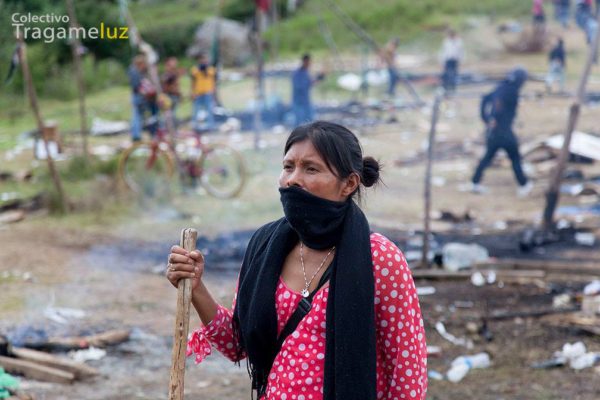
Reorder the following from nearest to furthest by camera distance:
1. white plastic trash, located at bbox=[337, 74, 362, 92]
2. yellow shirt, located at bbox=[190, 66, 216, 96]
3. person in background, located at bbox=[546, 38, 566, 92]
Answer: yellow shirt, located at bbox=[190, 66, 216, 96], person in background, located at bbox=[546, 38, 566, 92], white plastic trash, located at bbox=[337, 74, 362, 92]

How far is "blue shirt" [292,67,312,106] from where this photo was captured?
16.5 metres

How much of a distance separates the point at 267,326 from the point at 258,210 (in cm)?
858

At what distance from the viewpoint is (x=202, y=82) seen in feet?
57.0

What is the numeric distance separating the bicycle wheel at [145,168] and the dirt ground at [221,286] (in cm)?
35

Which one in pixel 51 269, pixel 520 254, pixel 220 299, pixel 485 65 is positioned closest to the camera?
pixel 220 299

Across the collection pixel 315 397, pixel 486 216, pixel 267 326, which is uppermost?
pixel 267 326

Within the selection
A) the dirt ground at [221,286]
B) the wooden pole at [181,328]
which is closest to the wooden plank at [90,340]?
the dirt ground at [221,286]

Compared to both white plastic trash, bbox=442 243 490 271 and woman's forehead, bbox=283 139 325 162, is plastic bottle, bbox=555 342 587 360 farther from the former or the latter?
woman's forehead, bbox=283 139 325 162

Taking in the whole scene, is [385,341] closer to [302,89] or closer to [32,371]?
[32,371]

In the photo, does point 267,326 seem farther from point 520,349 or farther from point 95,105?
point 95,105

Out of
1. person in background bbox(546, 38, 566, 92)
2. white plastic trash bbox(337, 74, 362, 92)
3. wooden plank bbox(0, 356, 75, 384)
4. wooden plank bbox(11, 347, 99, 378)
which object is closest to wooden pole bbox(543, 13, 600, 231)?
wooden plank bbox(11, 347, 99, 378)

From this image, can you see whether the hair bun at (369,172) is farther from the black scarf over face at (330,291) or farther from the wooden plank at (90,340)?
the wooden plank at (90,340)

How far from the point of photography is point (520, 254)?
884 centimetres

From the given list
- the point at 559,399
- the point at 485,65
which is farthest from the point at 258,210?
the point at 485,65
